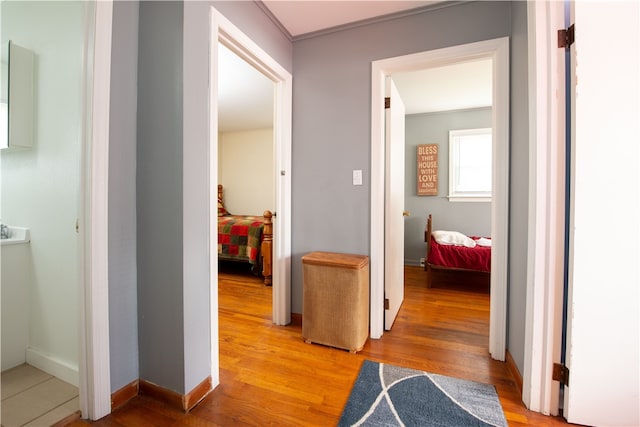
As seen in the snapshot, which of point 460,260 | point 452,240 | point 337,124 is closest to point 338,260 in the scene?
point 337,124

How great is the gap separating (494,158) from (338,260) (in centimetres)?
118

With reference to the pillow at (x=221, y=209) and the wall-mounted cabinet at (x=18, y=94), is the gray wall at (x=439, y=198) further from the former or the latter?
the wall-mounted cabinet at (x=18, y=94)

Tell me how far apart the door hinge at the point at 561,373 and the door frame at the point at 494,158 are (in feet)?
1.63

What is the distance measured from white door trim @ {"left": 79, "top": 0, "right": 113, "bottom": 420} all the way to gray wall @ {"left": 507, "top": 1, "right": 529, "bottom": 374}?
1.99m

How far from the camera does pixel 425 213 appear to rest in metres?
4.34

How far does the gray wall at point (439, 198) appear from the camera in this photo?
4.09m

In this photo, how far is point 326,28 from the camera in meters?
2.08

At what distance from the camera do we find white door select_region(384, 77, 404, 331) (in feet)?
6.75

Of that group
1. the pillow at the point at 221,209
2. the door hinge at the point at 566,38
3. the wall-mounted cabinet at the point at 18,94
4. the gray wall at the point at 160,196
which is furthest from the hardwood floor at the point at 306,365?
the pillow at the point at 221,209

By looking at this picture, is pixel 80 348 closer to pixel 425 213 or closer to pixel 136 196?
pixel 136 196

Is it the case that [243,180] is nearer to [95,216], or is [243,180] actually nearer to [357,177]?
[357,177]

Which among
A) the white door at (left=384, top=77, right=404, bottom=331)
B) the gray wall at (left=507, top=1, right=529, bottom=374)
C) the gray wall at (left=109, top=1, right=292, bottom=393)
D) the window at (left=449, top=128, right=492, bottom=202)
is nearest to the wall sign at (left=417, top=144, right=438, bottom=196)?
the window at (left=449, top=128, right=492, bottom=202)

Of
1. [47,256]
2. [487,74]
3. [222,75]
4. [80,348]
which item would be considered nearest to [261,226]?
[222,75]

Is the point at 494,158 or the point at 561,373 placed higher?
the point at 494,158
